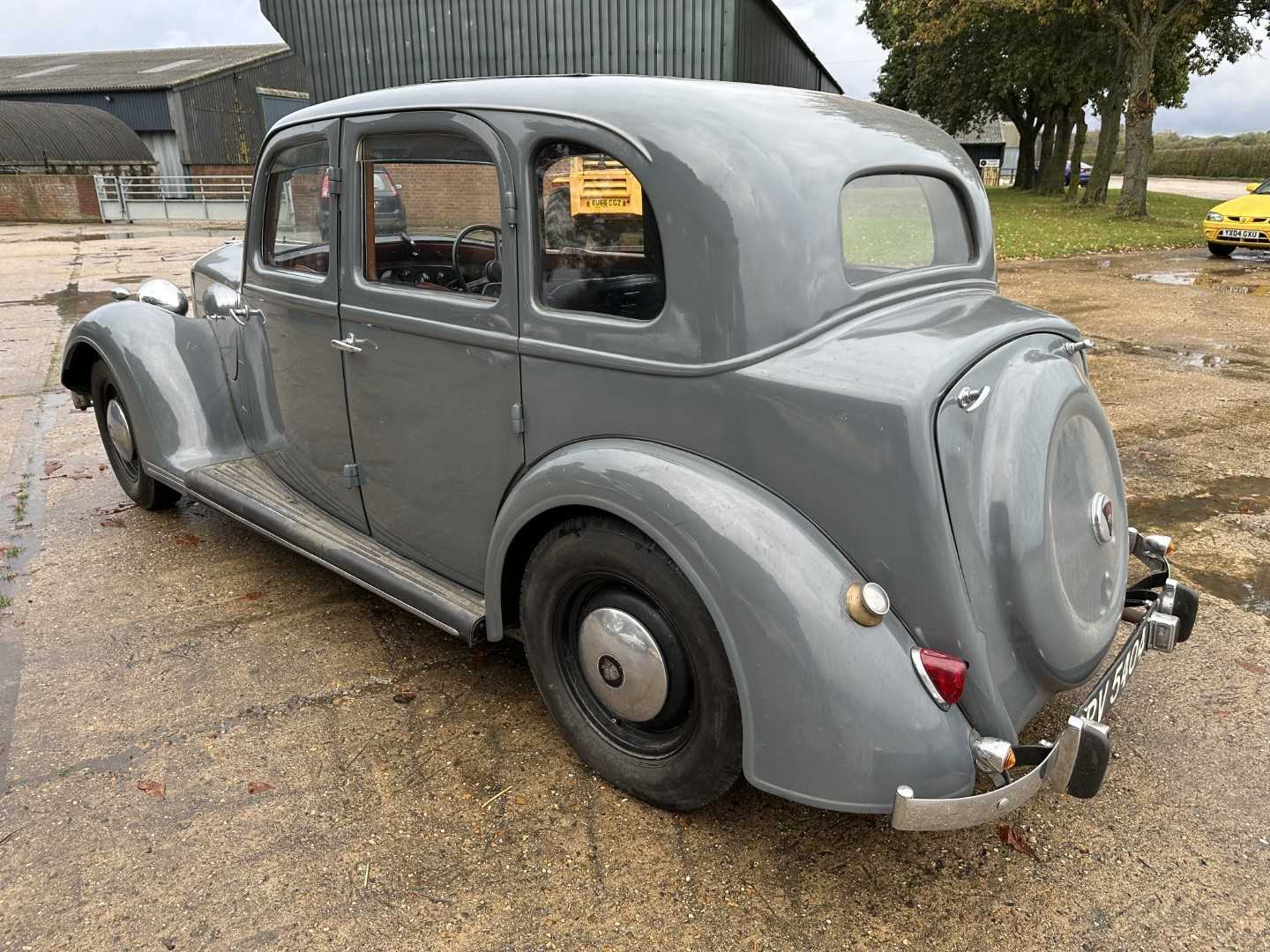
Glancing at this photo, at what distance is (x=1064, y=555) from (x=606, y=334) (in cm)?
A: 129

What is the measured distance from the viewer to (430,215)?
2959 millimetres

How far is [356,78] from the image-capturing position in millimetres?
17859

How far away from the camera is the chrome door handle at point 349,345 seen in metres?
3.04

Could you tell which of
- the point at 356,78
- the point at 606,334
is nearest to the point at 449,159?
the point at 606,334

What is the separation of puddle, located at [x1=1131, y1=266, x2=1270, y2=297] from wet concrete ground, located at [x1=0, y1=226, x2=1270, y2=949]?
29.7 ft

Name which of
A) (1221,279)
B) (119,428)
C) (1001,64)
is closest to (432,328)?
(119,428)

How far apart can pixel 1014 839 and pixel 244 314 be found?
133 inches

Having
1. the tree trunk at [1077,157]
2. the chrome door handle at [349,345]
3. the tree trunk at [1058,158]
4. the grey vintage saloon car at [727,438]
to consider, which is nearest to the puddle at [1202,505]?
the grey vintage saloon car at [727,438]

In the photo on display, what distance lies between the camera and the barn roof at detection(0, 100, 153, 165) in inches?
1113

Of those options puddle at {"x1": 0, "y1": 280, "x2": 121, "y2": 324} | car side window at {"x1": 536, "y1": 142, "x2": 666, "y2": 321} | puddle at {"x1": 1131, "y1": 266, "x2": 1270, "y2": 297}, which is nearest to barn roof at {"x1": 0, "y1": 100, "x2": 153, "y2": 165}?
puddle at {"x1": 0, "y1": 280, "x2": 121, "y2": 324}

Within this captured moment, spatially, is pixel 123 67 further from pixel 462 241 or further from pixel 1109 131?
pixel 462 241

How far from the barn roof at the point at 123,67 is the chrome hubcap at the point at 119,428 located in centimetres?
3652

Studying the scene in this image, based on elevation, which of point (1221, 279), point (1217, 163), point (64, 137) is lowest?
point (1221, 279)

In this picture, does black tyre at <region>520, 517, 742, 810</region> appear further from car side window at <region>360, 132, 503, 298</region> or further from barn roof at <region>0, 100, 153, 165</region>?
barn roof at <region>0, 100, 153, 165</region>
